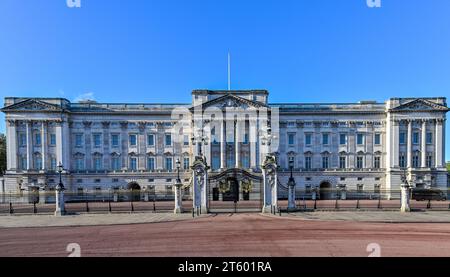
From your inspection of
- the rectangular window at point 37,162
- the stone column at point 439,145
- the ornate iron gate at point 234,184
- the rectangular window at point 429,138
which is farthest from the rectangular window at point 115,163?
the stone column at point 439,145

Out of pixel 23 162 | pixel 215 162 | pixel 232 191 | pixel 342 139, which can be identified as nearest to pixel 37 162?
pixel 23 162

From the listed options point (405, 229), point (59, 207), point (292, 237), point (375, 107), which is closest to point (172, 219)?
point (292, 237)

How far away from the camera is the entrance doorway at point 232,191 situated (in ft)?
126

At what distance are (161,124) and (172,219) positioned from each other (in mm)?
26932

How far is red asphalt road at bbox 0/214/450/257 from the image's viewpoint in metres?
11.7

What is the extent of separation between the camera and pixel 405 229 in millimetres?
15992

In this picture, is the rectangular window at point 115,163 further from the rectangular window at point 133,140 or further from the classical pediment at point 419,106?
the classical pediment at point 419,106

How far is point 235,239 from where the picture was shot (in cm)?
1363

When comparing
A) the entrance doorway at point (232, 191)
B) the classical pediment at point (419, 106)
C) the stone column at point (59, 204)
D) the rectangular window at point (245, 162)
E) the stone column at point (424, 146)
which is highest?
the classical pediment at point (419, 106)

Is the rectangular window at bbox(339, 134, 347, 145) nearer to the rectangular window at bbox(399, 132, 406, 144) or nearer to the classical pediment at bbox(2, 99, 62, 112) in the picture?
the rectangular window at bbox(399, 132, 406, 144)

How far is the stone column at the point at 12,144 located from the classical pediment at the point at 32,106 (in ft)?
7.35

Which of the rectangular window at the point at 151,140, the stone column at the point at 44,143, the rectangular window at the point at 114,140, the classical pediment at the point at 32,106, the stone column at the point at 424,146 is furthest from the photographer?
the rectangular window at the point at 151,140

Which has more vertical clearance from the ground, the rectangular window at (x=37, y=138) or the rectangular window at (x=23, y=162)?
the rectangular window at (x=37, y=138)
